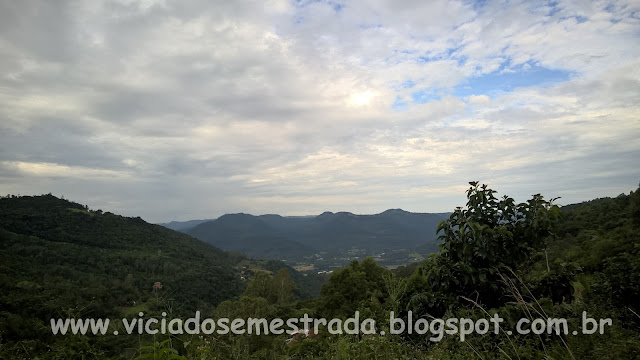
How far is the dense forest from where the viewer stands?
3518 millimetres

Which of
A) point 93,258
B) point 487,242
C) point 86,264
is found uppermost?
point 487,242

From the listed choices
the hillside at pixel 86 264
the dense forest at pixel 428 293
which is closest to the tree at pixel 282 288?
the dense forest at pixel 428 293

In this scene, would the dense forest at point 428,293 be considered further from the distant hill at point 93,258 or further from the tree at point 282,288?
the distant hill at point 93,258

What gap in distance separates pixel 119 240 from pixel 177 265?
2244 centimetres

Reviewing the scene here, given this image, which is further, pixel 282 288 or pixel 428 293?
pixel 282 288

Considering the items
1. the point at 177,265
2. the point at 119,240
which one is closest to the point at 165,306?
the point at 177,265

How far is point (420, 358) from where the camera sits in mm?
3475

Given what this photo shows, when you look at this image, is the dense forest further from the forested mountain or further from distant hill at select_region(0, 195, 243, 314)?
distant hill at select_region(0, 195, 243, 314)

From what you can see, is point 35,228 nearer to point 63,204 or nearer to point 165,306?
point 63,204

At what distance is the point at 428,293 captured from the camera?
4.77 m

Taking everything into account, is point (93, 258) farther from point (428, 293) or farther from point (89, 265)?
point (428, 293)

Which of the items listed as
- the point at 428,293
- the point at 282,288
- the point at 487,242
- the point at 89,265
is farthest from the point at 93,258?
the point at 487,242

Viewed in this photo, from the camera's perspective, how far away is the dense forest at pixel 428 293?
3.52 m

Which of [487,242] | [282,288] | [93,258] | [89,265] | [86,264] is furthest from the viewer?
[93,258]
